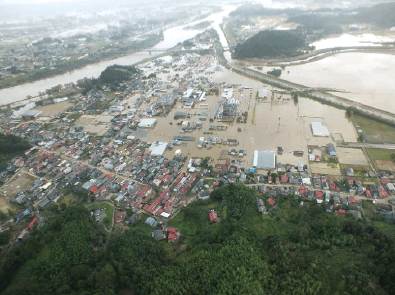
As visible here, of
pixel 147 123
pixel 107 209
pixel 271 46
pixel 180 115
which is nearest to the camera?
pixel 107 209

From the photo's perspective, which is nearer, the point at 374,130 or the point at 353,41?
the point at 374,130

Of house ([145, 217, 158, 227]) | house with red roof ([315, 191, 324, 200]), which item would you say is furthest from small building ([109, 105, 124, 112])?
house with red roof ([315, 191, 324, 200])

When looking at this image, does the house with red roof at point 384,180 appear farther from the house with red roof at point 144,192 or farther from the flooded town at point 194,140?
the house with red roof at point 144,192

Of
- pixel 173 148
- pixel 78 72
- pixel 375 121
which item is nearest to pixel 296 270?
pixel 173 148

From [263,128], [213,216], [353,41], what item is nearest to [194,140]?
[263,128]

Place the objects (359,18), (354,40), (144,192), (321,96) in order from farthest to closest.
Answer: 1. (359,18)
2. (354,40)
3. (321,96)
4. (144,192)

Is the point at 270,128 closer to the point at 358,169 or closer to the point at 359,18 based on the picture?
the point at 358,169

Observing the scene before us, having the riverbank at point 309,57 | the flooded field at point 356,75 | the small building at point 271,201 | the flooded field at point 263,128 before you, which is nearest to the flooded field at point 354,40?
the riverbank at point 309,57
